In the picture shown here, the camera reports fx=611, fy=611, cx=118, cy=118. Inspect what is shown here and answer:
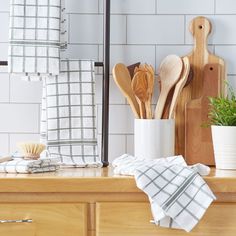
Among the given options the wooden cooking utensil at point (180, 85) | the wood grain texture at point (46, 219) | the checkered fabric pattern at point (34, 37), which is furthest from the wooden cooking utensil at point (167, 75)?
the wood grain texture at point (46, 219)

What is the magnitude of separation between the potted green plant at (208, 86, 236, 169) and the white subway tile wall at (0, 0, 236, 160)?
1.09ft

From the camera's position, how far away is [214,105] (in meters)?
1.83

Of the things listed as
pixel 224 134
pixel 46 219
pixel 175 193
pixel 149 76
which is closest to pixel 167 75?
pixel 149 76

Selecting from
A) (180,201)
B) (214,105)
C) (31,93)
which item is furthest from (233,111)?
(31,93)

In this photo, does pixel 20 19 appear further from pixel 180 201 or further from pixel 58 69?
pixel 180 201

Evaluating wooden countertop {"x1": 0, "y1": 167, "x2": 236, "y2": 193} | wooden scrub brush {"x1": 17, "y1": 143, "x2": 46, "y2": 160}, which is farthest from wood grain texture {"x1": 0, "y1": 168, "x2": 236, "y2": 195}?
wooden scrub brush {"x1": 17, "y1": 143, "x2": 46, "y2": 160}

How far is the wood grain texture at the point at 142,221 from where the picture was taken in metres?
1.56

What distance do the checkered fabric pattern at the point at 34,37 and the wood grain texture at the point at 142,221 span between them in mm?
540

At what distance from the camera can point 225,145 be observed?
1.78 meters

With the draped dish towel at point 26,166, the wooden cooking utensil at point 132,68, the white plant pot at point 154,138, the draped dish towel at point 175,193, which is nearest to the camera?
the draped dish towel at point 175,193

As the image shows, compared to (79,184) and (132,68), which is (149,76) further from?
(79,184)

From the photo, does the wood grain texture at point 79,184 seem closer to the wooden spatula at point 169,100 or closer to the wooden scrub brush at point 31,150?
the wooden scrub brush at point 31,150

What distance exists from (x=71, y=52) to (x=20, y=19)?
0.23 meters

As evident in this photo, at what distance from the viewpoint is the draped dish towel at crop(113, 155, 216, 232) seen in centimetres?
151
